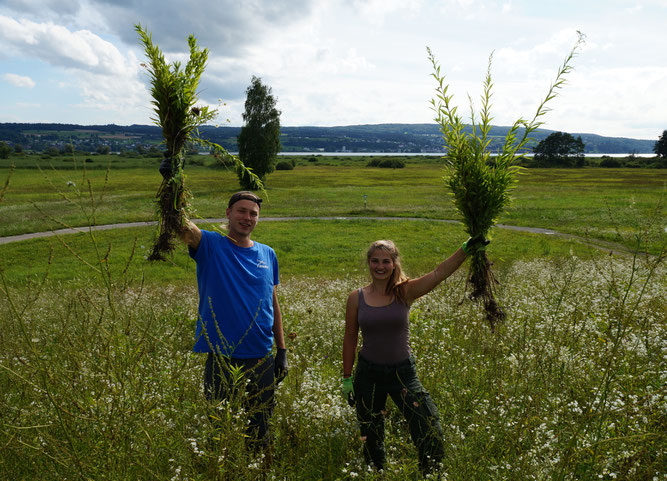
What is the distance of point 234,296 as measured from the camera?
163 inches

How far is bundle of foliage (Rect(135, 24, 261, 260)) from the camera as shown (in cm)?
322

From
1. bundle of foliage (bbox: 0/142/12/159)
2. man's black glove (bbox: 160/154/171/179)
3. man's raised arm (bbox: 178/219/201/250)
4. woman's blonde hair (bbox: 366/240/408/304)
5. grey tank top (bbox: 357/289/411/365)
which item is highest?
bundle of foliage (bbox: 0/142/12/159)

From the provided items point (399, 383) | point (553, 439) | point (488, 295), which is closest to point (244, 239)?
point (399, 383)

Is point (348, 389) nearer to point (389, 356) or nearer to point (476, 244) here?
point (389, 356)

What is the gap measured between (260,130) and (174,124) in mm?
56436

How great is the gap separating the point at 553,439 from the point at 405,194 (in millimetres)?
51837

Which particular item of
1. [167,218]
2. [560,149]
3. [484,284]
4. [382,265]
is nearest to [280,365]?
[382,265]

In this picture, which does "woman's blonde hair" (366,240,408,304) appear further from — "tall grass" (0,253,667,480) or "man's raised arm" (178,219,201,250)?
"man's raised arm" (178,219,201,250)

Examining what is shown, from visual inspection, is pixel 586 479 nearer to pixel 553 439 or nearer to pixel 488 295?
pixel 553 439

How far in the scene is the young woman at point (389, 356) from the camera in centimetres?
371

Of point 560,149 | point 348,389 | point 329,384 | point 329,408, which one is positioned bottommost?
point 329,384

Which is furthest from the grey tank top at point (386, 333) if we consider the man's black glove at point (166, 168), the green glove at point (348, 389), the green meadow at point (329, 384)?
the man's black glove at point (166, 168)

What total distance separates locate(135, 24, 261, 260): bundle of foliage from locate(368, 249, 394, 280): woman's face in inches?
64.1

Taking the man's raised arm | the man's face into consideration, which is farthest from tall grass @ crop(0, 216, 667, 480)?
the man's face
